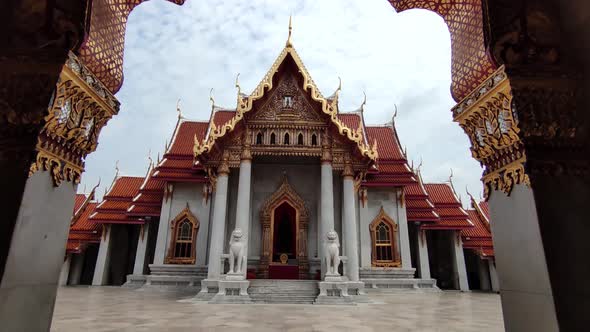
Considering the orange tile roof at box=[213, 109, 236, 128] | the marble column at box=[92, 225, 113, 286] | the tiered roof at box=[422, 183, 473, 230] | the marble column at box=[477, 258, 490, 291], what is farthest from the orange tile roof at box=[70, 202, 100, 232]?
the marble column at box=[477, 258, 490, 291]

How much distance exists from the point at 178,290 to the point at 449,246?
43.6ft


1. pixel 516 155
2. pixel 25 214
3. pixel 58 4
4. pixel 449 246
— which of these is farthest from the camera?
pixel 449 246

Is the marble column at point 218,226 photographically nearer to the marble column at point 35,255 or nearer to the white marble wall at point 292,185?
the white marble wall at point 292,185

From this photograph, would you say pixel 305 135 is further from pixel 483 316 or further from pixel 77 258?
pixel 77 258

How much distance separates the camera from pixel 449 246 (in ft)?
59.9

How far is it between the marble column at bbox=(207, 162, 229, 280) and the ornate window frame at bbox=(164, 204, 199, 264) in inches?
133

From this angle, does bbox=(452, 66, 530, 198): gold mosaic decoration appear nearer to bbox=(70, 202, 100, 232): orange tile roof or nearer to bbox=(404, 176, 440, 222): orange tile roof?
bbox=(404, 176, 440, 222): orange tile roof

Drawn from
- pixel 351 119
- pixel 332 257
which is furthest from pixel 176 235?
pixel 351 119

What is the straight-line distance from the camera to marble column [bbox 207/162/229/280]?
9859 mm

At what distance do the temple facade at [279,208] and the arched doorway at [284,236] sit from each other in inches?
1.3

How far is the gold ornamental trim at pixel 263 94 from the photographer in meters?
10.7

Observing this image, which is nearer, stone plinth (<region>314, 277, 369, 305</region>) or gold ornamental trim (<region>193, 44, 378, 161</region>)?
stone plinth (<region>314, 277, 369, 305</region>)

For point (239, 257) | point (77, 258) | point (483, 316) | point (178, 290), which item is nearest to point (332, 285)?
point (239, 257)

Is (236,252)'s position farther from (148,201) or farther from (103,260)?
(103,260)
